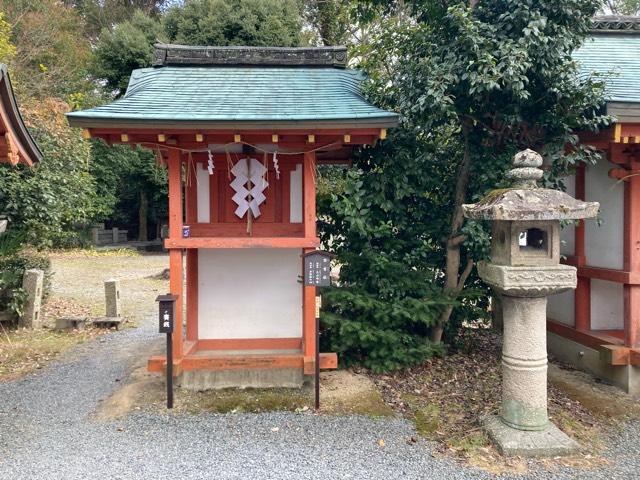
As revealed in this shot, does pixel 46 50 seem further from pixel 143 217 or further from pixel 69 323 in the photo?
pixel 69 323

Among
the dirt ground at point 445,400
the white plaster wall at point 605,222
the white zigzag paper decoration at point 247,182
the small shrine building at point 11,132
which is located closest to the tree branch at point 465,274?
the dirt ground at point 445,400

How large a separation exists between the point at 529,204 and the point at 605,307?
332cm

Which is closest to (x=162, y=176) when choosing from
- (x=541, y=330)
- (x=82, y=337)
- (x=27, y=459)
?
(x=82, y=337)

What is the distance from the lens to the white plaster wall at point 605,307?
240 inches

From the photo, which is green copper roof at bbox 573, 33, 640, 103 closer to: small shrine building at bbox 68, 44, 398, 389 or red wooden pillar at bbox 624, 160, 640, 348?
red wooden pillar at bbox 624, 160, 640, 348

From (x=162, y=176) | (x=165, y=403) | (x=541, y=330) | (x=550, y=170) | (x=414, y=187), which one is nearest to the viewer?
(x=541, y=330)

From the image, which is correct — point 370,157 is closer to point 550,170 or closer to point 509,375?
point 550,170

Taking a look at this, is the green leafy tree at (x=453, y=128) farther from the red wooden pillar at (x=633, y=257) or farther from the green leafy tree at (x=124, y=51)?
the green leafy tree at (x=124, y=51)

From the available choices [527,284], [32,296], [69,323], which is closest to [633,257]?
[527,284]

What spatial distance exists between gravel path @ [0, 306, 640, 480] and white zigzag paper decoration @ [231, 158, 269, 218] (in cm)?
246

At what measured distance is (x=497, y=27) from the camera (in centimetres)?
496

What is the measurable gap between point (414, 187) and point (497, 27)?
2004mm

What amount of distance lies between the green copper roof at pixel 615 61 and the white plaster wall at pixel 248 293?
167 inches

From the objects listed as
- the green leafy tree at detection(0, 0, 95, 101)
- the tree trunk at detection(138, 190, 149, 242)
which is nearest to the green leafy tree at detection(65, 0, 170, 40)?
the green leafy tree at detection(0, 0, 95, 101)
